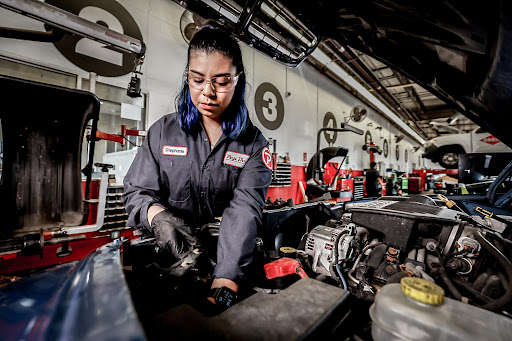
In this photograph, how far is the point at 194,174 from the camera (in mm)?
1174

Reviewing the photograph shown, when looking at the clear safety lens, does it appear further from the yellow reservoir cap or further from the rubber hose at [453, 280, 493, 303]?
the rubber hose at [453, 280, 493, 303]

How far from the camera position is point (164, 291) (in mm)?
622

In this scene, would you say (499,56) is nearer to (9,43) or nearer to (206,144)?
(206,144)

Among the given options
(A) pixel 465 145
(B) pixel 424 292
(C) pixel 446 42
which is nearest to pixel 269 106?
(C) pixel 446 42

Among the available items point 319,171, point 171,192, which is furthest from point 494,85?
point 319,171

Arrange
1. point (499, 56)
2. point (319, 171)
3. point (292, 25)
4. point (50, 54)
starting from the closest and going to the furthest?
1. point (499, 56)
2. point (50, 54)
3. point (292, 25)
4. point (319, 171)

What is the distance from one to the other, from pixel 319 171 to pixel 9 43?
480cm

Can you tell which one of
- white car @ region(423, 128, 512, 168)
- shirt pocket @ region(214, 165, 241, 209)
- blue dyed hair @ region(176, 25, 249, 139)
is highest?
white car @ region(423, 128, 512, 168)

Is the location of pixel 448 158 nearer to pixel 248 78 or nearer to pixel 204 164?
pixel 248 78

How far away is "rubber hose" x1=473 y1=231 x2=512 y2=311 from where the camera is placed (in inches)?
27.7

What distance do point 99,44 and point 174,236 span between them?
2.75m

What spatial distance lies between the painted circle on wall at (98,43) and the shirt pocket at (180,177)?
7.16 ft

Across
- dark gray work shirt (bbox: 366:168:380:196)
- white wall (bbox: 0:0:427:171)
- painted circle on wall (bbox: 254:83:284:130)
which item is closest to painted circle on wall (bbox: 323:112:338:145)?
white wall (bbox: 0:0:427:171)

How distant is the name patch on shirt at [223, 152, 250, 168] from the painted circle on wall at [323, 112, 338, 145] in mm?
5763
